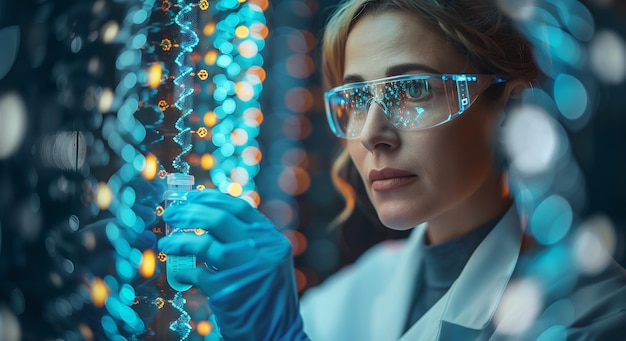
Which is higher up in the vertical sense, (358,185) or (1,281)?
(358,185)

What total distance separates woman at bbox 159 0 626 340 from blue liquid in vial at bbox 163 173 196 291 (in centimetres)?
2

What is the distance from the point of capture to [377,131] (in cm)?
106

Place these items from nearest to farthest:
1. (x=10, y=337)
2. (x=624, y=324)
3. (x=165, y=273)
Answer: (x=624, y=324)
(x=165, y=273)
(x=10, y=337)

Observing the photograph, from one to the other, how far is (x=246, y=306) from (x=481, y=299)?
381mm

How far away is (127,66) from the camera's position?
3.72ft

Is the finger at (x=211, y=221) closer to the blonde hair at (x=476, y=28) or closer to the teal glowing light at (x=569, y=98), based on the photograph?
the blonde hair at (x=476, y=28)

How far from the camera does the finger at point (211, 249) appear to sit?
1050 mm

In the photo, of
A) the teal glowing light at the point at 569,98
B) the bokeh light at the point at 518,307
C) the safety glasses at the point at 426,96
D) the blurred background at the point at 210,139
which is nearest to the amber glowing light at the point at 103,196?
the blurred background at the point at 210,139

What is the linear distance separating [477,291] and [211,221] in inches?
17.6

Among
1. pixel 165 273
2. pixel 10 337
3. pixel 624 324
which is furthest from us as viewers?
pixel 10 337

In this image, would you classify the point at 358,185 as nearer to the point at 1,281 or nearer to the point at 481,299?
the point at 481,299

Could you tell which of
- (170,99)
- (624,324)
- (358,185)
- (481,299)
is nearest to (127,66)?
(170,99)

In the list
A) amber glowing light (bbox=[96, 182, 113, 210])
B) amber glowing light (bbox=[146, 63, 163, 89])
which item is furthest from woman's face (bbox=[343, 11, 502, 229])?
amber glowing light (bbox=[96, 182, 113, 210])

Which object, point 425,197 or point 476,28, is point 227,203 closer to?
point 425,197
